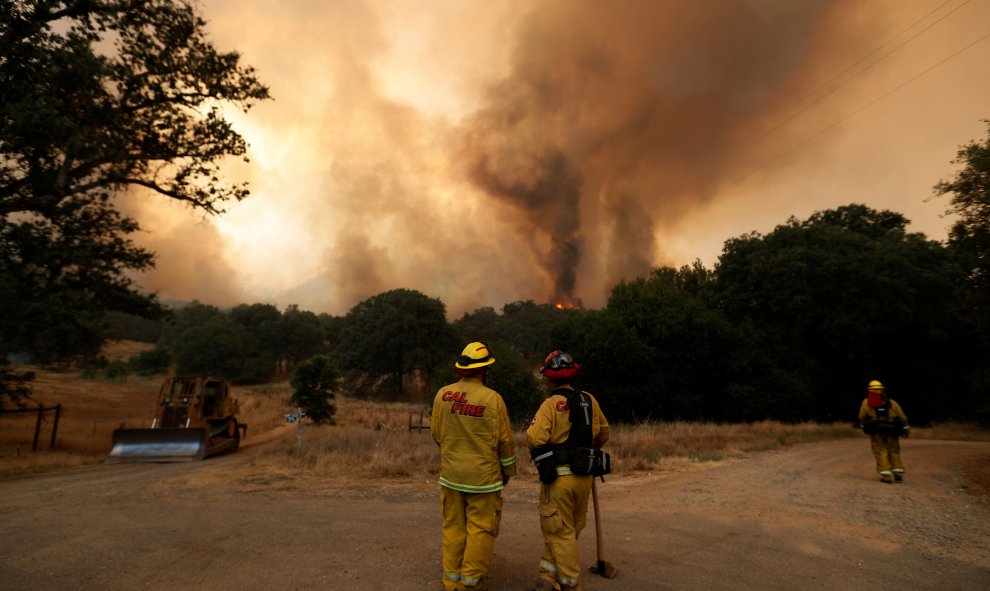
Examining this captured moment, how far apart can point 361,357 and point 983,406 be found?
6069 cm

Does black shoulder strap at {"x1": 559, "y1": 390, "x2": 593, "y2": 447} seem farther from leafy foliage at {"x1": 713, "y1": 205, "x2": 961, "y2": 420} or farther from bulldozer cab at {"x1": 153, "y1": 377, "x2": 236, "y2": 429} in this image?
leafy foliage at {"x1": 713, "y1": 205, "x2": 961, "y2": 420}

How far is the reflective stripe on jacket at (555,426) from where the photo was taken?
4.82 m

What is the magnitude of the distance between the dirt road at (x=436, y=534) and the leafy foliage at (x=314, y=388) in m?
15.2

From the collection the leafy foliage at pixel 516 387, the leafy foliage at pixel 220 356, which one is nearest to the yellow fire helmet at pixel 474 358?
the leafy foliage at pixel 516 387

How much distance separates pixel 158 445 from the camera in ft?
50.4

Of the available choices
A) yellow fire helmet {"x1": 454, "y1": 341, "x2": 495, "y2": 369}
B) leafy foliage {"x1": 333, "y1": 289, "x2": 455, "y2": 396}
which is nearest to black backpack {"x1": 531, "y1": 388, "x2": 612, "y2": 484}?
yellow fire helmet {"x1": 454, "y1": 341, "x2": 495, "y2": 369}

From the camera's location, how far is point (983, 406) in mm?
29891

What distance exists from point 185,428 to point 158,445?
0.89 m

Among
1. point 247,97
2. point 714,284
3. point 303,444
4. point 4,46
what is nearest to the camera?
point 4,46

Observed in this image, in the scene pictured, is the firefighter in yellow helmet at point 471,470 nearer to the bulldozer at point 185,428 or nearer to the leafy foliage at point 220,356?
the bulldozer at point 185,428

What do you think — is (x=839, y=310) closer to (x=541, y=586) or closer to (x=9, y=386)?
(x=541, y=586)

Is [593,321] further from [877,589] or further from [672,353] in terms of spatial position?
[877,589]

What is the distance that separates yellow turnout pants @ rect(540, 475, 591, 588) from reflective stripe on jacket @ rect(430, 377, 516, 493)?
19.0 inches

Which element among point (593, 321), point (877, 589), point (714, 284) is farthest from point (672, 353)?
point (877, 589)
